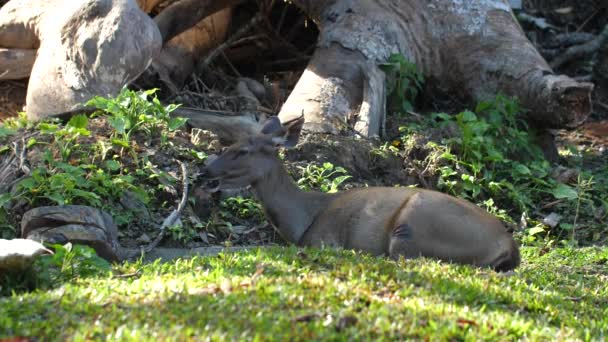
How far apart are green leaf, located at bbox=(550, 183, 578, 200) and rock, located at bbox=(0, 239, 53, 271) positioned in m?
6.56

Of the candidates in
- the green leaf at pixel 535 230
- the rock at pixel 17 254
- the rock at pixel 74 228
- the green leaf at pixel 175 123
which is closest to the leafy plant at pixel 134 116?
the green leaf at pixel 175 123

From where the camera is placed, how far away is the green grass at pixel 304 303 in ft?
15.8

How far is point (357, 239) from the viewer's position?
27.0ft

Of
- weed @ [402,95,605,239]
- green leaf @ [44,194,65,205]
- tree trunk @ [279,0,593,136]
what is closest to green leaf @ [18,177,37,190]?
green leaf @ [44,194,65,205]

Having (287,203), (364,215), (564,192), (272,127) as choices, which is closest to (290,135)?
(272,127)

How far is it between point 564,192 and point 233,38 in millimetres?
5479

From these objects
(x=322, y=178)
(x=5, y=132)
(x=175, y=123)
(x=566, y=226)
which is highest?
(x=175, y=123)

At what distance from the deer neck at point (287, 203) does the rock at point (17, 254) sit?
2.97 m

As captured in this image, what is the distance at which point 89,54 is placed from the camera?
10484mm

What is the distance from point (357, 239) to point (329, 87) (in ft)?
13.2

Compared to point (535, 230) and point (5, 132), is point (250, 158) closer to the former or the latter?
point (5, 132)

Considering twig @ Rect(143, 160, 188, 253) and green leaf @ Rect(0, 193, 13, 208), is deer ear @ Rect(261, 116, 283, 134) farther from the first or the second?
green leaf @ Rect(0, 193, 13, 208)

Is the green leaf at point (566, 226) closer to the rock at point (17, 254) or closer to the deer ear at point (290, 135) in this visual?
the deer ear at point (290, 135)

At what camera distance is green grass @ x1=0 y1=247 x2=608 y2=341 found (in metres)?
4.80
